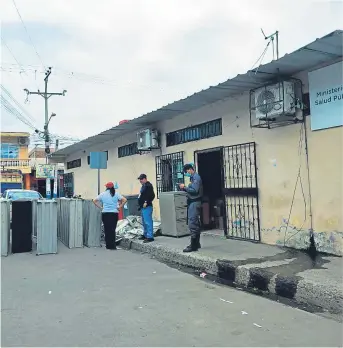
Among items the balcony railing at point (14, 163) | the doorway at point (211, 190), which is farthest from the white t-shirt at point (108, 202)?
the balcony railing at point (14, 163)

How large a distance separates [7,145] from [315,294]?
35.9m

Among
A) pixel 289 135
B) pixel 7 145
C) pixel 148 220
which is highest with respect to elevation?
pixel 7 145

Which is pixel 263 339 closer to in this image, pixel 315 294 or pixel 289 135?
pixel 315 294

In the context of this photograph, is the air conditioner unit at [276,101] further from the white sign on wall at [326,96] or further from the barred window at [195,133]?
the barred window at [195,133]

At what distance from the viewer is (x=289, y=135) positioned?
7.30m

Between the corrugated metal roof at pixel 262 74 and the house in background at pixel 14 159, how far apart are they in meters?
27.5

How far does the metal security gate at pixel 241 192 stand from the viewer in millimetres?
8188

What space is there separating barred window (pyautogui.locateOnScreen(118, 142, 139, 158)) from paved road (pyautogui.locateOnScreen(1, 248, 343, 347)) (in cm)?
738

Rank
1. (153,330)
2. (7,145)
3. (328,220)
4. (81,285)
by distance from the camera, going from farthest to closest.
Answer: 1. (7,145)
2. (328,220)
3. (81,285)
4. (153,330)

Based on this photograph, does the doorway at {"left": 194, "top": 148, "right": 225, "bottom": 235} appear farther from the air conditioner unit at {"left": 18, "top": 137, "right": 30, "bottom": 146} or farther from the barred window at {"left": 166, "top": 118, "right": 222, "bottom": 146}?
the air conditioner unit at {"left": 18, "top": 137, "right": 30, "bottom": 146}

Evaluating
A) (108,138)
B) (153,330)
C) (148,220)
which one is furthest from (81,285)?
(108,138)

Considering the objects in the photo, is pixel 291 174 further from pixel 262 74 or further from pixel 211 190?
pixel 211 190

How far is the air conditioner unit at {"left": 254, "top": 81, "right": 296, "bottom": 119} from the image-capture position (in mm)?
6920

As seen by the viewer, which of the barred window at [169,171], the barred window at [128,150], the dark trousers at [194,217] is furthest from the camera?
the barred window at [128,150]
